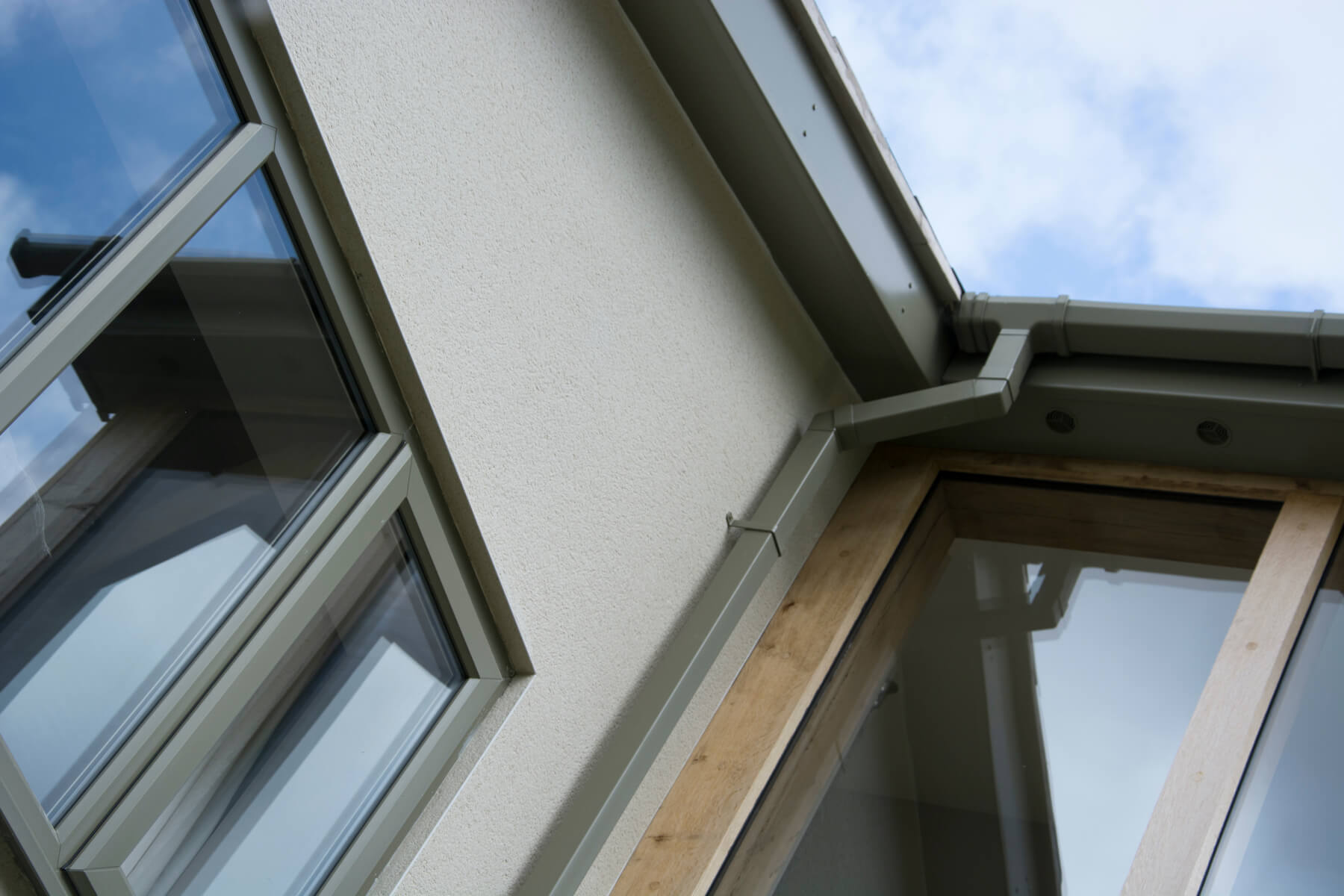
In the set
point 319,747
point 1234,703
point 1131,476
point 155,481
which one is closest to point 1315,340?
point 1131,476

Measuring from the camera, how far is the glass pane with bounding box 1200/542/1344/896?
6.04 feet

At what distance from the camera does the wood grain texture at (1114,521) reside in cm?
230

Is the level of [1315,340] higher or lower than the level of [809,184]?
higher

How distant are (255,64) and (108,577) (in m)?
0.63

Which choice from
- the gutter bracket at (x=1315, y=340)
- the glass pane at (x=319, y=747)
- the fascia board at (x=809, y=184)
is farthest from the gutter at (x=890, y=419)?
the glass pane at (x=319, y=747)

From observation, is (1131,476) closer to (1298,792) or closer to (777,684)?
(1298,792)

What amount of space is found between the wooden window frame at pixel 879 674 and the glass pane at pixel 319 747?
52 centimetres

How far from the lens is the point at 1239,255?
2.45 m

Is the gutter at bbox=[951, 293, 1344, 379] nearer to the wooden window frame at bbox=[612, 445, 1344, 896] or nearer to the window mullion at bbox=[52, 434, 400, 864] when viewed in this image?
the wooden window frame at bbox=[612, 445, 1344, 896]

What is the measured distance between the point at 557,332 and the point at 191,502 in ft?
2.21

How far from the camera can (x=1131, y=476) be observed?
2.40m

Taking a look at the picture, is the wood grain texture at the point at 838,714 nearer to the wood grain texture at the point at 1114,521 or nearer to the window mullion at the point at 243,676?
the wood grain texture at the point at 1114,521

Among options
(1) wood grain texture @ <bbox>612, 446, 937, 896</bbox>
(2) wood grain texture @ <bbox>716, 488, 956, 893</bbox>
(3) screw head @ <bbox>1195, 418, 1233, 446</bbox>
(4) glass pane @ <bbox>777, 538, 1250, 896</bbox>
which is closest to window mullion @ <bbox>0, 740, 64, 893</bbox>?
(1) wood grain texture @ <bbox>612, 446, 937, 896</bbox>

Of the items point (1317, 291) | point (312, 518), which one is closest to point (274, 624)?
point (312, 518)
